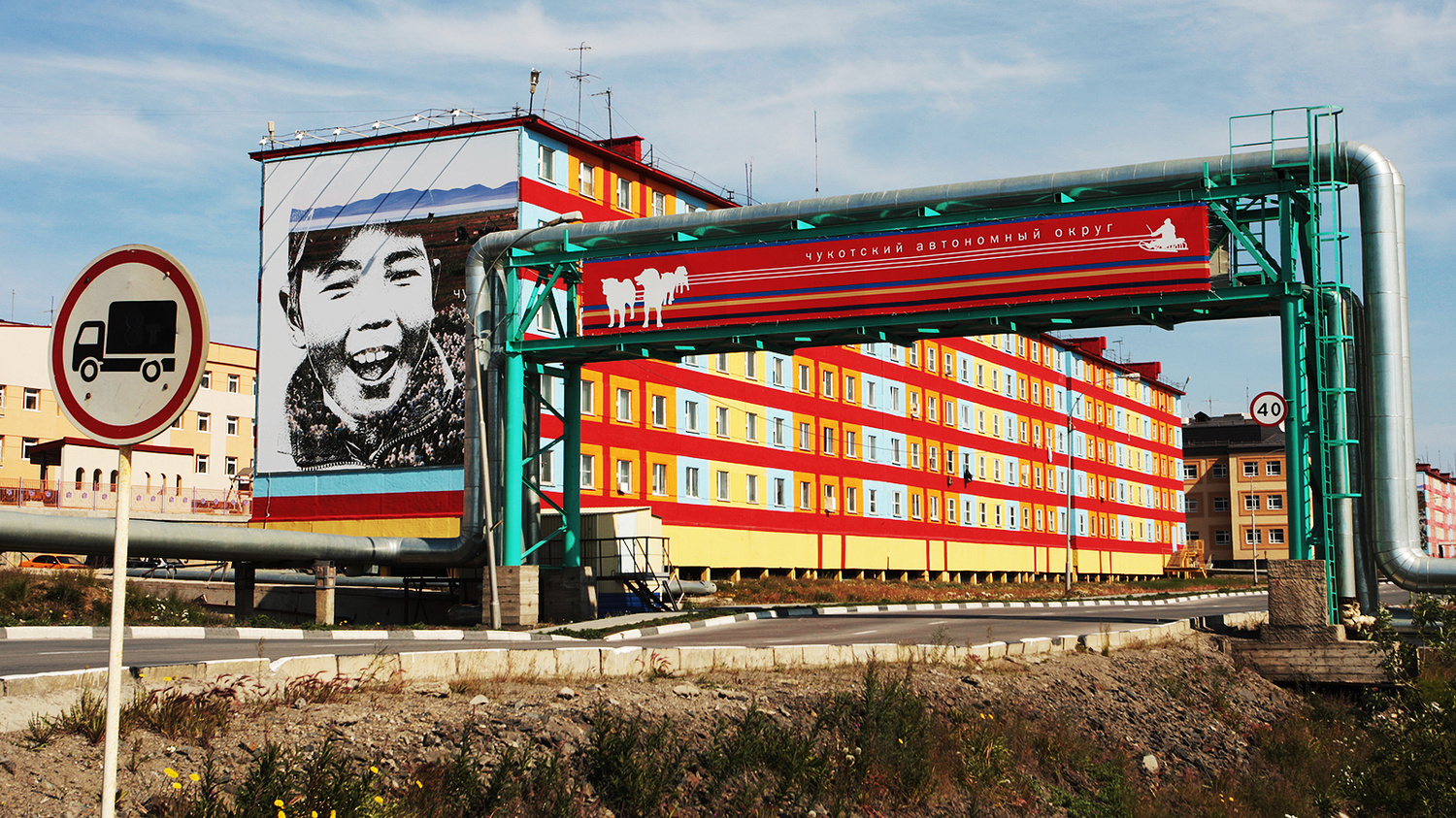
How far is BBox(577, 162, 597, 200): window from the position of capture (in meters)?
46.8

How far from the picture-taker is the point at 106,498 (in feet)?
181

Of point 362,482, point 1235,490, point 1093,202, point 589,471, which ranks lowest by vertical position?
point 362,482

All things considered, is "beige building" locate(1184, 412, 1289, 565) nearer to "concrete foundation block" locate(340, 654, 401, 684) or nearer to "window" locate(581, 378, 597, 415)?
"window" locate(581, 378, 597, 415)

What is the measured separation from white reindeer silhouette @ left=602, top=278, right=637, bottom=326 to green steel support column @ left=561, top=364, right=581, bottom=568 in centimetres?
247

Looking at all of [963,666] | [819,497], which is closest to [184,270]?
[963,666]

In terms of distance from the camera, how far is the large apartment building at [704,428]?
146 ft

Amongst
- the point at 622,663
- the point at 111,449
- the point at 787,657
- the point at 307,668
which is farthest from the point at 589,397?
the point at 307,668

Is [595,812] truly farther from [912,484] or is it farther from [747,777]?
[912,484]

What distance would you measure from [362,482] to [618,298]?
65.5 ft

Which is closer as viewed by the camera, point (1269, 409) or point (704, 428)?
point (1269, 409)

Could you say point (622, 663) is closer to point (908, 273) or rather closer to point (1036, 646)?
point (1036, 646)

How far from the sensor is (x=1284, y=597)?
77.2 ft

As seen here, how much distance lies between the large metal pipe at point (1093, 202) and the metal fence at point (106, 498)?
26.2m

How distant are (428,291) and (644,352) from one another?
17653mm
